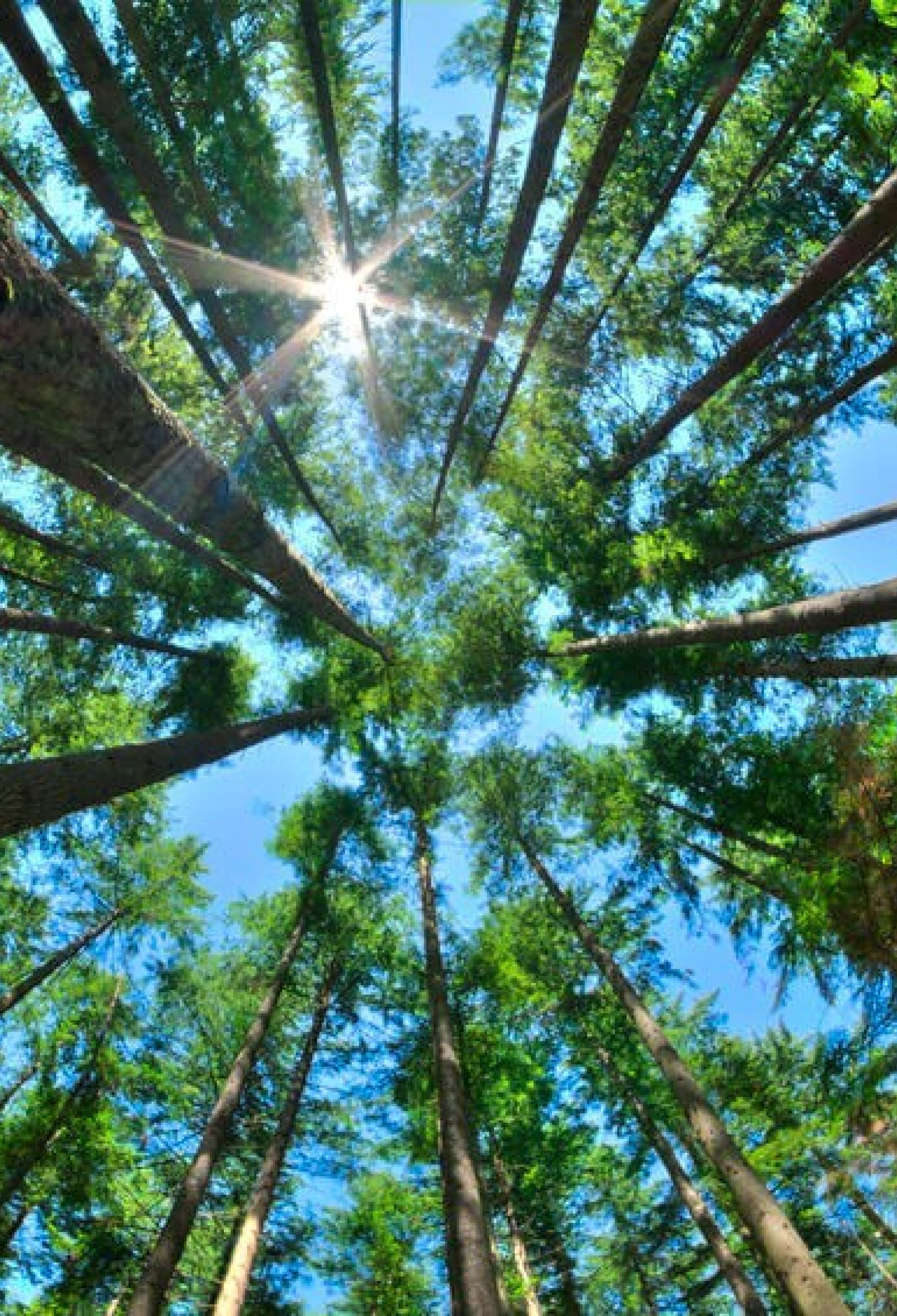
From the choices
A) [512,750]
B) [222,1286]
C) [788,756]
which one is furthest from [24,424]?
[512,750]

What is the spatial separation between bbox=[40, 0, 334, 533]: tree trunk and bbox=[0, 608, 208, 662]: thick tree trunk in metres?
5.10

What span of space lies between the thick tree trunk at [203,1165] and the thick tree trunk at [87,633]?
541cm

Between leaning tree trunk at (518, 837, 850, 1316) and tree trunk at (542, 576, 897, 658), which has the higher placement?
tree trunk at (542, 576, 897, 658)

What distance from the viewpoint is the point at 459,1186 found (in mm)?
5895

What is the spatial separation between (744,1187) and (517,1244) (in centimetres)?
579

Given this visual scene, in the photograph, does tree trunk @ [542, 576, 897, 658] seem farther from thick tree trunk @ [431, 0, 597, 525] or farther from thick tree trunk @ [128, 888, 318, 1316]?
thick tree trunk @ [128, 888, 318, 1316]

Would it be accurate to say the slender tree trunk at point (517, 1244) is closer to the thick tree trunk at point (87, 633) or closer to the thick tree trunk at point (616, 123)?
the thick tree trunk at point (87, 633)

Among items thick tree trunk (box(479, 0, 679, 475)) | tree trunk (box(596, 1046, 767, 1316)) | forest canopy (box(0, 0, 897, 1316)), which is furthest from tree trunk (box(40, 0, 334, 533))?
tree trunk (box(596, 1046, 767, 1316))

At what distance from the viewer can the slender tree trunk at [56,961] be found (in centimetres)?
1066

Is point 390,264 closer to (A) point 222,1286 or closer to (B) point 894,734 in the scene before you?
(B) point 894,734

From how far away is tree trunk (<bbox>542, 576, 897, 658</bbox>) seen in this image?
543cm

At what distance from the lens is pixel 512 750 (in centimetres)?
1424

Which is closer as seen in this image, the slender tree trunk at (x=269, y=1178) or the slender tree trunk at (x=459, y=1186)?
the slender tree trunk at (x=459, y=1186)

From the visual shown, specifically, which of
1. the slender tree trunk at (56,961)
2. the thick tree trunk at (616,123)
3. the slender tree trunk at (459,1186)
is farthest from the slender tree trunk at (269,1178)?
the thick tree trunk at (616,123)
